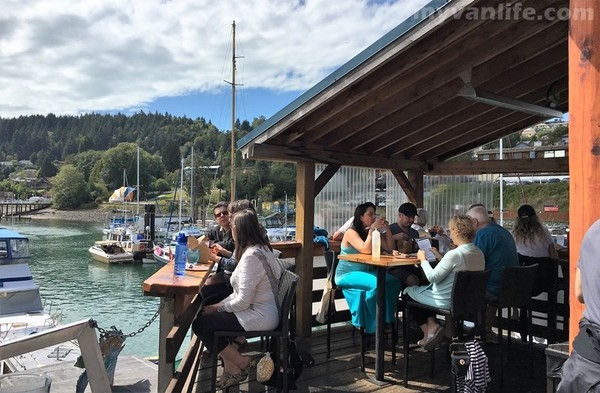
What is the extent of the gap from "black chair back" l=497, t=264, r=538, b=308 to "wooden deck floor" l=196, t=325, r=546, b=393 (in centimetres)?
55

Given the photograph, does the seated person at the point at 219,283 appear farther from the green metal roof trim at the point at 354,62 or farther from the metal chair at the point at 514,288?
the metal chair at the point at 514,288

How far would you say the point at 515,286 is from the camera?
313cm

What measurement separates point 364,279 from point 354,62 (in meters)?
1.56

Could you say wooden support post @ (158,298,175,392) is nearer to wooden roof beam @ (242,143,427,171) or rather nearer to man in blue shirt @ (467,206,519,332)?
wooden roof beam @ (242,143,427,171)

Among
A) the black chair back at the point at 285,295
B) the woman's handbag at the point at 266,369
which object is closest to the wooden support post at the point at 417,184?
the black chair back at the point at 285,295

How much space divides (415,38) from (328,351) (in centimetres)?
240

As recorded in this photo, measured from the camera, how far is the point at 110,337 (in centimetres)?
390

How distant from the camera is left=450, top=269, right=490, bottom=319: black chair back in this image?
2.75 meters

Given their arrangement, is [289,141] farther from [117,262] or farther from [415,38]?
[117,262]

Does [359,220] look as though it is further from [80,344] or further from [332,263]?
[80,344]

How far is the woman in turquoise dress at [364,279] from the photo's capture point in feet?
11.2

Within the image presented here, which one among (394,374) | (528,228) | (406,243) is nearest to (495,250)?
(406,243)

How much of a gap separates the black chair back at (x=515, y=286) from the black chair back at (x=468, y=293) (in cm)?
30

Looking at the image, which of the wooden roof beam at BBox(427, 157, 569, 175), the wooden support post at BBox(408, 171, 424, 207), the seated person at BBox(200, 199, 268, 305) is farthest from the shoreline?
the seated person at BBox(200, 199, 268, 305)
